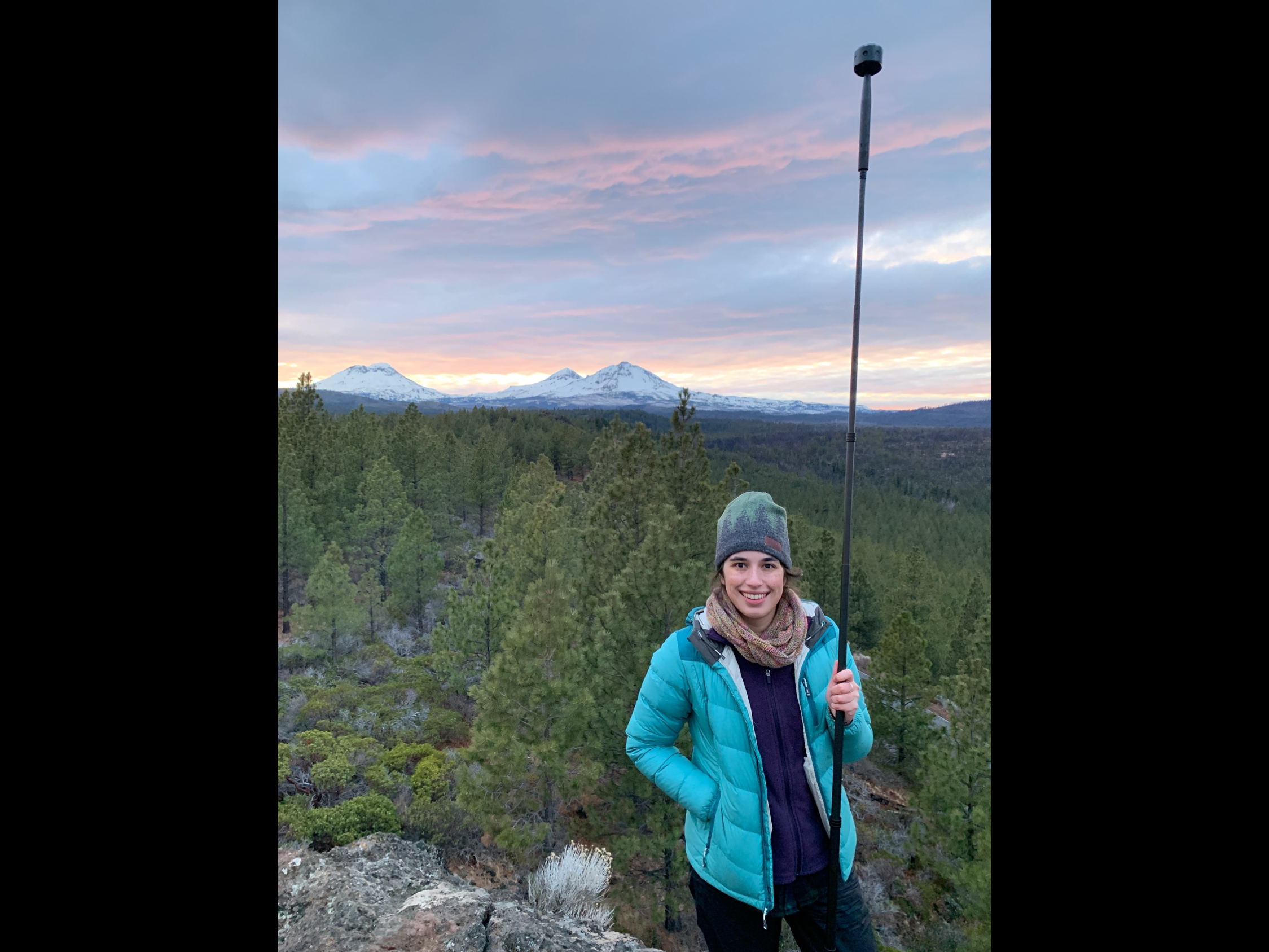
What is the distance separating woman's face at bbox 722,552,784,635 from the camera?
5.41ft

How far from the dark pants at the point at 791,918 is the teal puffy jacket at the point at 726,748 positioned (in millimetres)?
63

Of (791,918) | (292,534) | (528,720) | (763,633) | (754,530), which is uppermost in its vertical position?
(754,530)

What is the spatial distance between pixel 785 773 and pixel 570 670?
483cm

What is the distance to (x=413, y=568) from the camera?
45.6ft

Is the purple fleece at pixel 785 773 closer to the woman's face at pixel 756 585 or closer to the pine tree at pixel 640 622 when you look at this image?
the woman's face at pixel 756 585

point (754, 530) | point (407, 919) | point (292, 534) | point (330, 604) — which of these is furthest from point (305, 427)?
point (754, 530)

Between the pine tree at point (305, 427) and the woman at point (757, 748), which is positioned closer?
the woman at point (757, 748)

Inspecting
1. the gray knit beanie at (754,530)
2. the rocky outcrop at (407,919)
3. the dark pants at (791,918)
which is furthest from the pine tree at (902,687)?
the gray knit beanie at (754,530)

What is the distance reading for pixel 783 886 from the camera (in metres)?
1.60

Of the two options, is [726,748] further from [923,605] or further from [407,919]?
[923,605]

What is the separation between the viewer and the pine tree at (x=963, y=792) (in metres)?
6.66
